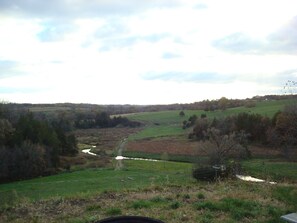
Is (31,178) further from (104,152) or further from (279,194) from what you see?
(279,194)

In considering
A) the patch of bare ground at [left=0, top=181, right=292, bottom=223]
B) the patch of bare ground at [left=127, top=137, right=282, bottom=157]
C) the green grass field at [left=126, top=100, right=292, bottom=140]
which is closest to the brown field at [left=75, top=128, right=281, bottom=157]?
the patch of bare ground at [left=127, top=137, right=282, bottom=157]

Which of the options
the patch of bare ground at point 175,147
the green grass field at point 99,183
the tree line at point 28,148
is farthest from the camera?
the patch of bare ground at point 175,147

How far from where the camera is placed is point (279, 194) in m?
12.5

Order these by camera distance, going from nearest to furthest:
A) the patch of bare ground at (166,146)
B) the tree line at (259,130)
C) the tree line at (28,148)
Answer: the tree line at (28,148) < the tree line at (259,130) < the patch of bare ground at (166,146)

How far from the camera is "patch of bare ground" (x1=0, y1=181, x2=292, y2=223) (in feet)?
30.7

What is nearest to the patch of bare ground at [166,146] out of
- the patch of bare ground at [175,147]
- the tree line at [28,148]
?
the patch of bare ground at [175,147]

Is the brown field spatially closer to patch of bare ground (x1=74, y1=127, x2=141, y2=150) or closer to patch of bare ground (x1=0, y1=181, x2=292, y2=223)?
patch of bare ground (x1=74, y1=127, x2=141, y2=150)

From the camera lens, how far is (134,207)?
10.2 metres

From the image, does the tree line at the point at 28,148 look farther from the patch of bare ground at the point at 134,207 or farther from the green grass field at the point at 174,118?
the patch of bare ground at the point at 134,207

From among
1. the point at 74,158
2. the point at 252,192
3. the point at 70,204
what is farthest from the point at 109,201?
the point at 74,158

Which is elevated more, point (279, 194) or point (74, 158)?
point (279, 194)

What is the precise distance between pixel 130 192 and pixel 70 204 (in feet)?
7.61

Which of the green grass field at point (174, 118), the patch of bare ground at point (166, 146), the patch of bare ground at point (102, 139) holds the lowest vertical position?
the patch of bare ground at point (102, 139)

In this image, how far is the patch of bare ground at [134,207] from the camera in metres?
9.34
